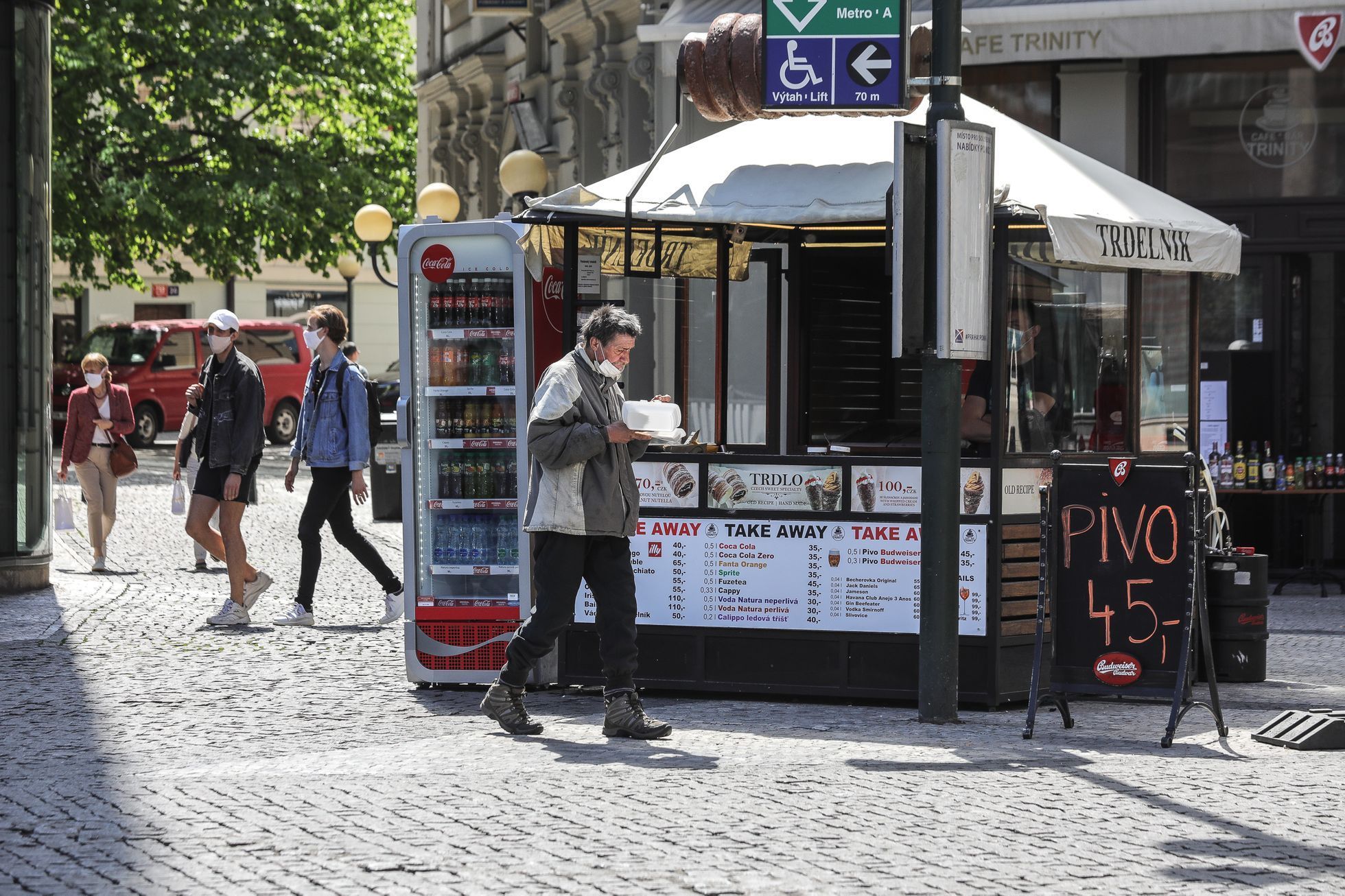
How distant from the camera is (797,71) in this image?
339 inches

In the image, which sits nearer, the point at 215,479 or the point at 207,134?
the point at 215,479

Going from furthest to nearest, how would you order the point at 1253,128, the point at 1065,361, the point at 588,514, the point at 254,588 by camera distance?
1. the point at 1253,128
2. the point at 254,588
3. the point at 1065,361
4. the point at 588,514

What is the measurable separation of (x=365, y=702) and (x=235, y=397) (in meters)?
3.53

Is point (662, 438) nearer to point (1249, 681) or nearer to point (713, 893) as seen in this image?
point (713, 893)

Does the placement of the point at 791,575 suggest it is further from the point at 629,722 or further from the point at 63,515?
the point at 63,515

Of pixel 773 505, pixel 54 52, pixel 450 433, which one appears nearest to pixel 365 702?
pixel 450 433

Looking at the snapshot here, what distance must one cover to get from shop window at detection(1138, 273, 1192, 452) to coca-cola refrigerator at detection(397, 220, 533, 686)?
3226 mm

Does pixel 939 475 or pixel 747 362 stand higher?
pixel 747 362

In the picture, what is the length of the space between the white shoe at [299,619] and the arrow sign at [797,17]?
5037mm

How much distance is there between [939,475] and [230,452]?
5087 millimetres

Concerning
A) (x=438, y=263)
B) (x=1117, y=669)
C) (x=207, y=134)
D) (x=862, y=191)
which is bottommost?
(x=1117, y=669)

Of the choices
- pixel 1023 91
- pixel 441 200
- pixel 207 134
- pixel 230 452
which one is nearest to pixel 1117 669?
pixel 230 452

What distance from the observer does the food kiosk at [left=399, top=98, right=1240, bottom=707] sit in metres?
8.84

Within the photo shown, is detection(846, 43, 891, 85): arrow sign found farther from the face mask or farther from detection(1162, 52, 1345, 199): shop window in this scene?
detection(1162, 52, 1345, 199): shop window
